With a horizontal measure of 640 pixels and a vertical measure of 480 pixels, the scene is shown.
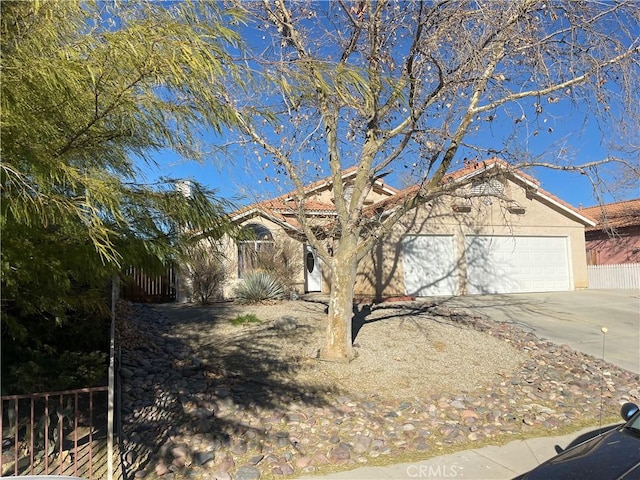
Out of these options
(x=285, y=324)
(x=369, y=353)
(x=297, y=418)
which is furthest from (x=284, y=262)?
(x=297, y=418)

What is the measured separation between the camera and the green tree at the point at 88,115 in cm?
288

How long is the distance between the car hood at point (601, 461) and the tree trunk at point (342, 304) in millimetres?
4759

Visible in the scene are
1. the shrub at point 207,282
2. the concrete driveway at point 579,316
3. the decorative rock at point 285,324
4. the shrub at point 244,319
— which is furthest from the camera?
the shrub at point 207,282

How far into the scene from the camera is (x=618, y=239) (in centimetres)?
2422

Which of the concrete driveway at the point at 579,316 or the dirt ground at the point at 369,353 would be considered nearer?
the dirt ground at the point at 369,353

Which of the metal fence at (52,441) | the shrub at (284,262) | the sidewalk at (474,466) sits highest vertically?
the shrub at (284,262)

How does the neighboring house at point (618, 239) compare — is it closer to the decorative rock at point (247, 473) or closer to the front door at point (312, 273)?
the front door at point (312, 273)

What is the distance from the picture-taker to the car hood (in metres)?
3.29

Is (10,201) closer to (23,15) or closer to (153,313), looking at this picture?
(23,15)

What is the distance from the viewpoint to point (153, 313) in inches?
509

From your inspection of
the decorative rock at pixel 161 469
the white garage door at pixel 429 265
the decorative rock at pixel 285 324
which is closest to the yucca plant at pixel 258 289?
the decorative rock at pixel 285 324

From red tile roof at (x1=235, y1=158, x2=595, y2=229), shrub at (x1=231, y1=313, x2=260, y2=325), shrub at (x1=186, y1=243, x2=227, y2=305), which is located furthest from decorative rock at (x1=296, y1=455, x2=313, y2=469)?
shrub at (x1=186, y1=243, x2=227, y2=305)

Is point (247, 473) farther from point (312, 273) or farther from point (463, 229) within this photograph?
point (463, 229)

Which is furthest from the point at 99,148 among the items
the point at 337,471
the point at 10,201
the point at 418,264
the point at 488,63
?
the point at 418,264
